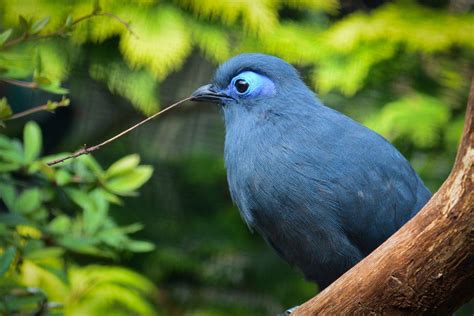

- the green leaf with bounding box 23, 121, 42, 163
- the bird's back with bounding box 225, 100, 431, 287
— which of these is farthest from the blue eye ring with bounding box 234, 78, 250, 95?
the green leaf with bounding box 23, 121, 42, 163

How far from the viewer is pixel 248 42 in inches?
167

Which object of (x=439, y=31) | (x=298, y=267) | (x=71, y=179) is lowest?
(x=298, y=267)

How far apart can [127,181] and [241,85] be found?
1.71 feet

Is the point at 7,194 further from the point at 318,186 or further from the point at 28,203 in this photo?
the point at 318,186

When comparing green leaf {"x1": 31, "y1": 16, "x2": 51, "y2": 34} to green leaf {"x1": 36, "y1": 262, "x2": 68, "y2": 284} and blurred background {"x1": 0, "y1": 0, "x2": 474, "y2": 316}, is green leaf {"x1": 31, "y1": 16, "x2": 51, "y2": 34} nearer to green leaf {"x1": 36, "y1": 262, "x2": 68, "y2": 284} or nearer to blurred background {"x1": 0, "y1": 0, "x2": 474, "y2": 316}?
blurred background {"x1": 0, "y1": 0, "x2": 474, "y2": 316}

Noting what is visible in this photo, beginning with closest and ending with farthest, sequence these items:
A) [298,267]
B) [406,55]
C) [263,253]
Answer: [298,267] → [406,55] → [263,253]

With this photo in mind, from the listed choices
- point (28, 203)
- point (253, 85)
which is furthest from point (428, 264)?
point (28, 203)

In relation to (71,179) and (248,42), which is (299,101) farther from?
(248,42)

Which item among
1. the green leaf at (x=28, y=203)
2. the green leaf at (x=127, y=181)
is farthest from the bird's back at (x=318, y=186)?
the green leaf at (x=28, y=203)

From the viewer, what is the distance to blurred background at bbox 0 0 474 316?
2.86 meters

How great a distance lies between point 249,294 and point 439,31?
2026mm

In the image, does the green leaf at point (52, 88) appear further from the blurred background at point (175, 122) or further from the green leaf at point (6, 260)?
the green leaf at point (6, 260)

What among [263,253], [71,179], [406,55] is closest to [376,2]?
[406,55]

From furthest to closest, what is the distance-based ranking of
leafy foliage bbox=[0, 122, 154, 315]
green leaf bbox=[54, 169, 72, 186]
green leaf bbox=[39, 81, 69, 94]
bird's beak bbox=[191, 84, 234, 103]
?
bird's beak bbox=[191, 84, 234, 103] → green leaf bbox=[54, 169, 72, 186] → leafy foliage bbox=[0, 122, 154, 315] → green leaf bbox=[39, 81, 69, 94]
